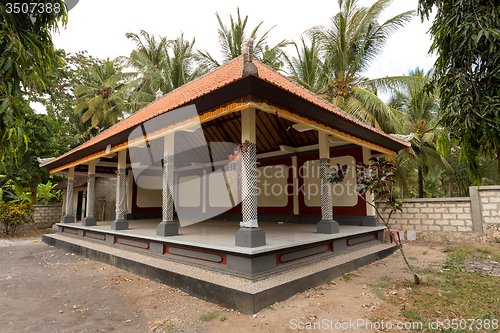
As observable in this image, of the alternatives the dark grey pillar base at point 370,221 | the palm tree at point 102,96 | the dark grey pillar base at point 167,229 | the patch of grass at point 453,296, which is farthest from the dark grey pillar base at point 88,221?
the palm tree at point 102,96

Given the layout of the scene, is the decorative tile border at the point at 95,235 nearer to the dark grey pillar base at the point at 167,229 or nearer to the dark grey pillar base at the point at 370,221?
the dark grey pillar base at the point at 167,229

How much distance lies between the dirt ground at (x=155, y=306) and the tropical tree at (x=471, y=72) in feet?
8.59

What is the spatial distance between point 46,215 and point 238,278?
17251mm

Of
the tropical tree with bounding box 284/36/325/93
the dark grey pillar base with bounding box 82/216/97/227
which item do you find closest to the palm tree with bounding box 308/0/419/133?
the tropical tree with bounding box 284/36/325/93

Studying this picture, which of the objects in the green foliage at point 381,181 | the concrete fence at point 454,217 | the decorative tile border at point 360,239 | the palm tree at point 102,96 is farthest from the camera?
the palm tree at point 102,96

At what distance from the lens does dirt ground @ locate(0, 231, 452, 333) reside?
3.78 m

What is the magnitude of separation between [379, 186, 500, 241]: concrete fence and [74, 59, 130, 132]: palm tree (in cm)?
2006

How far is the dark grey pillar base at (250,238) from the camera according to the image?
4.82 m

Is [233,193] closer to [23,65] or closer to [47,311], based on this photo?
[47,311]

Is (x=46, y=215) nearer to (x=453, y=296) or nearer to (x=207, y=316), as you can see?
(x=207, y=316)

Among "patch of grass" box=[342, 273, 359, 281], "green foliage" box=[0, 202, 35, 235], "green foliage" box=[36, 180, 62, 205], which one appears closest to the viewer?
"patch of grass" box=[342, 273, 359, 281]

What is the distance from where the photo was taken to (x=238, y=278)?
4.66 metres

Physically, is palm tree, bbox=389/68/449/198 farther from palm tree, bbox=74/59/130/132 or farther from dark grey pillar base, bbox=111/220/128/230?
palm tree, bbox=74/59/130/132

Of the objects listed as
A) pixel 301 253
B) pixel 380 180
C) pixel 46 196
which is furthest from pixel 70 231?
pixel 46 196
